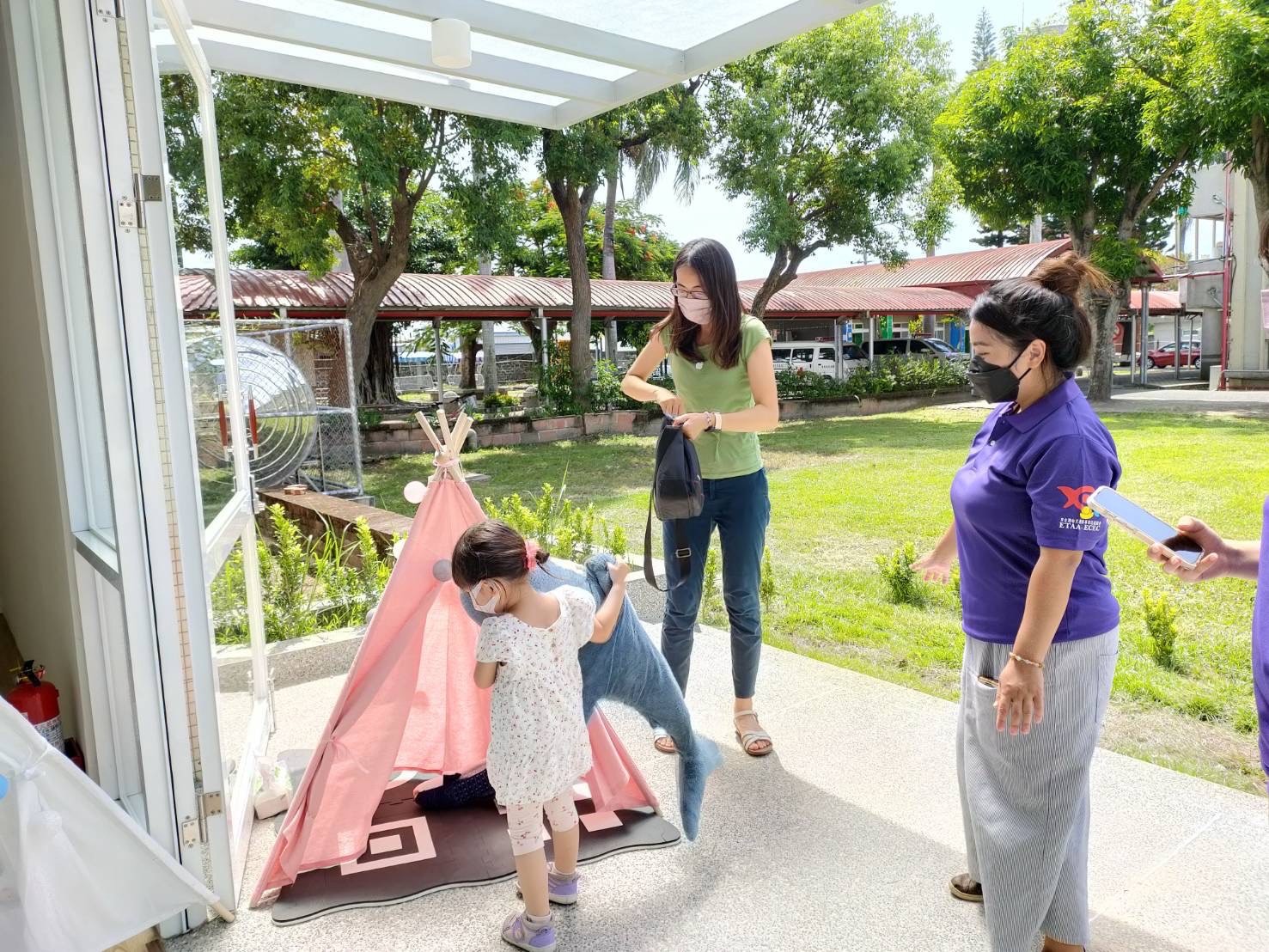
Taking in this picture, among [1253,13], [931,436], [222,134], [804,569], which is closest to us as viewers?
[804,569]

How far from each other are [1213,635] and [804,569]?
8.57 feet

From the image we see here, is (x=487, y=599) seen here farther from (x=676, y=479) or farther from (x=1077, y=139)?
(x=1077, y=139)

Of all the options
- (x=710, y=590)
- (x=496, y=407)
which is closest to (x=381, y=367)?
(x=496, y=407)

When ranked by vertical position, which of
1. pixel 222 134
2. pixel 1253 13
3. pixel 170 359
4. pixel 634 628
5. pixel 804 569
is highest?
pixel 1253 13

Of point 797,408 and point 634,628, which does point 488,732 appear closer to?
point 634,628

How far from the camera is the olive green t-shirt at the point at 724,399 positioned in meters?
3.20

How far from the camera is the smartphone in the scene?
172 cm

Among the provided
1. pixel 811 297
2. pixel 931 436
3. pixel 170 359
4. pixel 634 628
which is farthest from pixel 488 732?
pixel 811 297

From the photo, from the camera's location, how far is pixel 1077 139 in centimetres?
1747

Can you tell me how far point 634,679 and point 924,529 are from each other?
5.95 m

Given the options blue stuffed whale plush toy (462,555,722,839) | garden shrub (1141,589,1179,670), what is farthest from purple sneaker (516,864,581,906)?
garden shrub (1141,589,1179,670)

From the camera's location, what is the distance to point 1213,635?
193 inches

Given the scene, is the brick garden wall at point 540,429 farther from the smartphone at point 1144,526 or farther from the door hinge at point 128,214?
the smartphone at point 1144,526

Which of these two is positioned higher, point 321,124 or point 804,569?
point 321,124
